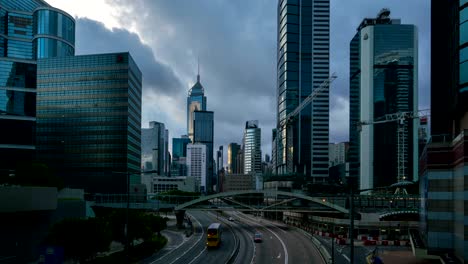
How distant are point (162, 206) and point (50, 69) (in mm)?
65573

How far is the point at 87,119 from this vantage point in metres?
143

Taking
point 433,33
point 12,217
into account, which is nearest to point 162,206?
point 12,217

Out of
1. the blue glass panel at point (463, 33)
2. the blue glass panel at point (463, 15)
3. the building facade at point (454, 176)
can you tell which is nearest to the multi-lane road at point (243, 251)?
the building facade at point (454, 176)

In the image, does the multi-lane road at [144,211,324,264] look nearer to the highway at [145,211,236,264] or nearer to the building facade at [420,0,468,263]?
the highway at [145,211,236,264]

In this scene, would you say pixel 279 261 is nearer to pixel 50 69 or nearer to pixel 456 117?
pixel 456 117

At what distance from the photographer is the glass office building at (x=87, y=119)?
140 m

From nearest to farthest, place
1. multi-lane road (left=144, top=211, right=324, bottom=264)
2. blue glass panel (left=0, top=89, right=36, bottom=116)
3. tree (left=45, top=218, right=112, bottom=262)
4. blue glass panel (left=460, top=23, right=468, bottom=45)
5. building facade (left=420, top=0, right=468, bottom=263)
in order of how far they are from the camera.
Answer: building facade (left=420, top=0, right=468, bottom=263)
blue glass panel (left=460, top=23, right=468, bottom=45)
tree (left=45, top=218, right=112, bottom=262)
multi-lane road (left=144, top=211, right=324, bottom=264)
blue glass panel (left=0, top=89, right=36, bottom=116)

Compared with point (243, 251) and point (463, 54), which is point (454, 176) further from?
point (243, 251)

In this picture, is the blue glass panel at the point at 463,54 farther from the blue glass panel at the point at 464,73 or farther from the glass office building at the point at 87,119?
the glass office building at the point at 87,119

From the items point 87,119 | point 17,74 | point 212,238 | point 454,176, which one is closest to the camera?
point 454,176

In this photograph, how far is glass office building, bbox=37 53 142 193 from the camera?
5517 inches

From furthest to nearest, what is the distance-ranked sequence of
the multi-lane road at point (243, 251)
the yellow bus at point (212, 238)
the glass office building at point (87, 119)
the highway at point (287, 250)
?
1. the glass office building at point (87, 119)
2. the yellow bus at point (212, 238)
3. the highway at point (287, 250)
4. the multi-lane road at point (243, 251)

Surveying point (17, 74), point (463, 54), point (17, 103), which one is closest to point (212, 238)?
point (463, 54)

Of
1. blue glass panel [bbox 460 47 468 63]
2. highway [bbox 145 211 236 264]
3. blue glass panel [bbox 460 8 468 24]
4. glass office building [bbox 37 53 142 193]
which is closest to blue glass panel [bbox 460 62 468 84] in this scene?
blue glass panel [bbox 460 47 468 63]
